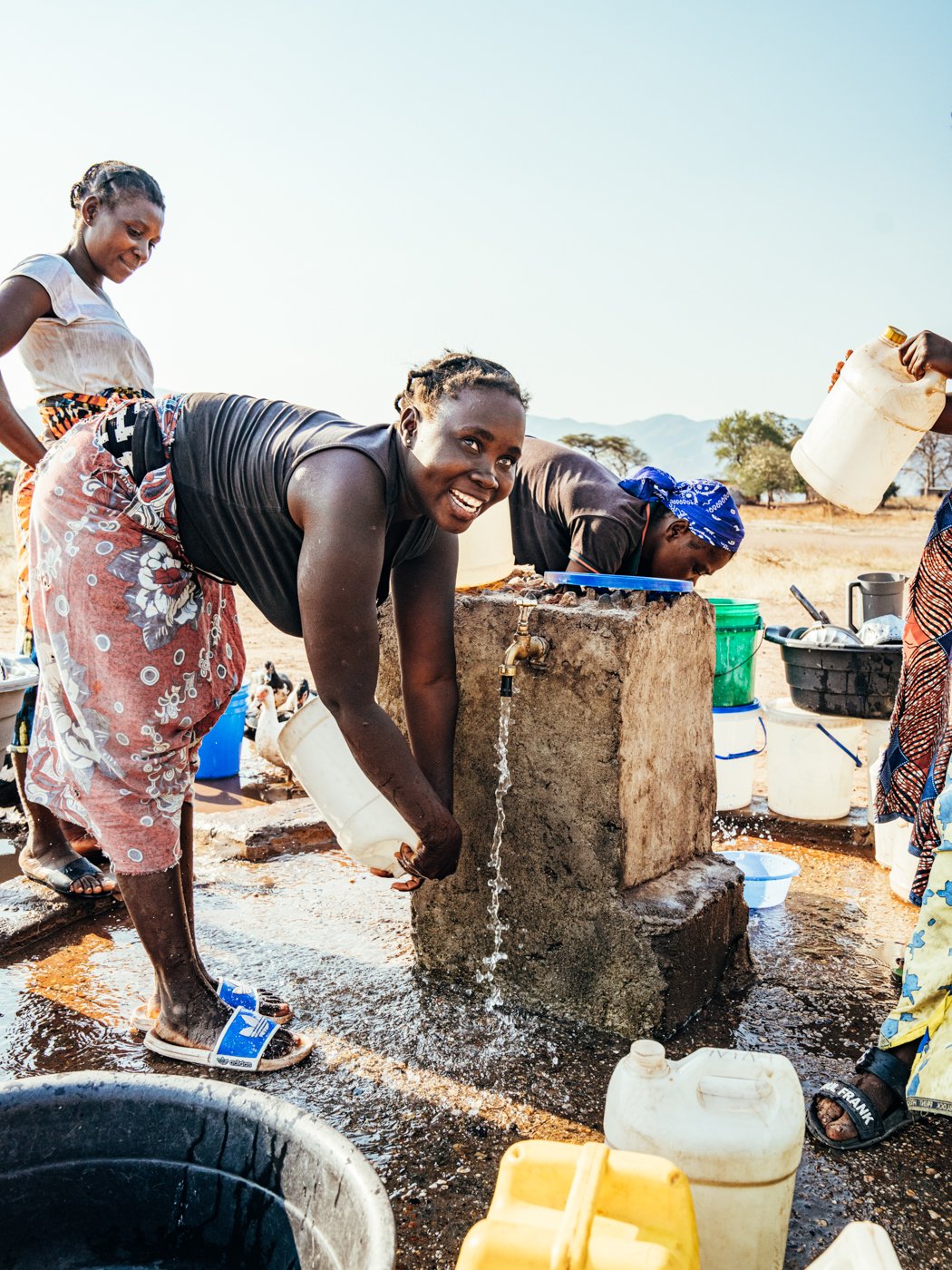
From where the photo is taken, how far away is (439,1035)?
2539 millimetres

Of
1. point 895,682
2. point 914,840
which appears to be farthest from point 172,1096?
point 895,682

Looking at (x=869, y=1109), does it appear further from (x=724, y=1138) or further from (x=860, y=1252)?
(x=860, y=1252)

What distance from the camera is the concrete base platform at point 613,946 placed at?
2.51 meters

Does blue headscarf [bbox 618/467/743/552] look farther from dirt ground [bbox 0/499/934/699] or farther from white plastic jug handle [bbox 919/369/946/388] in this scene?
dirt ground [bbox 0/499/934/699]

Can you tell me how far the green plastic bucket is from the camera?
4168mm

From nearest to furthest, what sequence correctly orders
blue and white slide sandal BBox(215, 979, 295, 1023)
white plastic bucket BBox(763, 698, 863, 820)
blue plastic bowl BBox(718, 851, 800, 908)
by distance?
blue and white slide sandal BBox(215, 979, 295, 1023)
blue plastic bowl BBox(718, 851, 800, 908)
white plastic bucket BBox(763, 698, 863, 820)

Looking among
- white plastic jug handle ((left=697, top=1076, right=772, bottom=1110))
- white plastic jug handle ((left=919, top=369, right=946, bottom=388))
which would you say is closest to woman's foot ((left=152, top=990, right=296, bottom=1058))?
white plastic jug handle ((left=697, top=1076, right=772, bottom=1110))

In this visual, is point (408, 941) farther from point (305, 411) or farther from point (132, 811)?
point (305, 411)

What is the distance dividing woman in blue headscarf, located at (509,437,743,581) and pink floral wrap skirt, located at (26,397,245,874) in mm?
1388

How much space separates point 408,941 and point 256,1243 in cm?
171

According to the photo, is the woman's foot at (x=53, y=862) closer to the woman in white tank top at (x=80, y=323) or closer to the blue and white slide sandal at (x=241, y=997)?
the woman in white tank top at (x=80, y=323)

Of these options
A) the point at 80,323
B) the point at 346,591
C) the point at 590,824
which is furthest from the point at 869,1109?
the point at 80,323

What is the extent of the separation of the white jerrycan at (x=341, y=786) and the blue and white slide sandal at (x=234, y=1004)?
48 centimetres

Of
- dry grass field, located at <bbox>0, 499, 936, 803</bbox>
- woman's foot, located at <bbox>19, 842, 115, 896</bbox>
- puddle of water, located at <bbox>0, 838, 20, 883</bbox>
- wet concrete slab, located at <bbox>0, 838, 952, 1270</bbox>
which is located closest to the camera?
wet concrete slab, located at <bbox>0, 838, 952, 1270</bbox>
